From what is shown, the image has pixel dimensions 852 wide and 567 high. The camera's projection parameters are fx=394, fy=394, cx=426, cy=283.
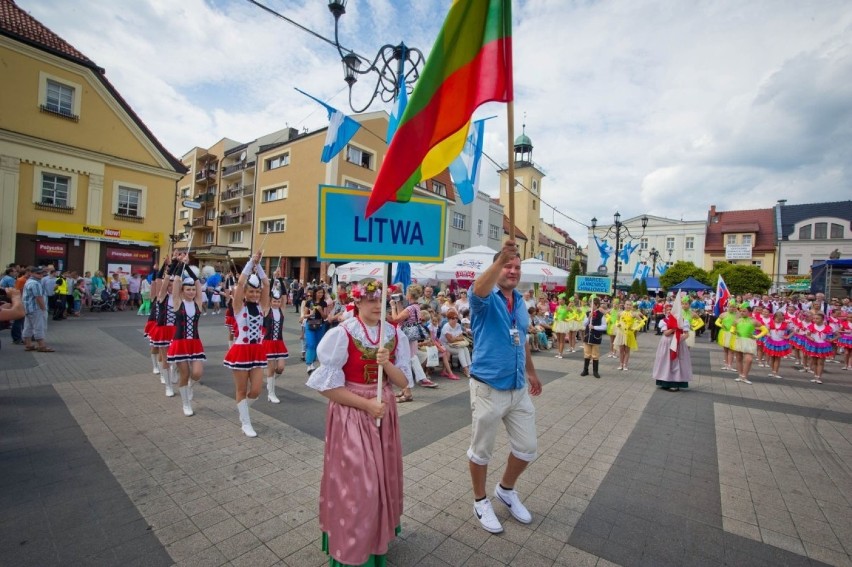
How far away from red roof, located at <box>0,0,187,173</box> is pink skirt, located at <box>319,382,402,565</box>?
26196 mm

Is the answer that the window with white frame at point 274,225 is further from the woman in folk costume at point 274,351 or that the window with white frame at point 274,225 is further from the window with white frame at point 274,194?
the woman in folk costume at point 274,351

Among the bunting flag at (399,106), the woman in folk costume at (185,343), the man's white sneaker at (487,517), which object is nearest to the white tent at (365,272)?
the bunting flag at (399,106)

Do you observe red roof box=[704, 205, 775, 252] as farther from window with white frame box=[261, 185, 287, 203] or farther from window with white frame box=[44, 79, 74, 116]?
window with white frame box=[44, 79, 74, 116]

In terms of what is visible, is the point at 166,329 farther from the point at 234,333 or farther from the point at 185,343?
the point at 234,333

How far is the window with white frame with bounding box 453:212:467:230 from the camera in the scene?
38106 mm

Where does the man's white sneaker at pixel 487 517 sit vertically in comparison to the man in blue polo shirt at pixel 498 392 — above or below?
below

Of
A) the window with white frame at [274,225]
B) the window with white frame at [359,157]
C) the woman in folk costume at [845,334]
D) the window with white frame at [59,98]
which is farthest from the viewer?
the window with white frame at [274,225]

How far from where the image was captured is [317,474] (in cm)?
411

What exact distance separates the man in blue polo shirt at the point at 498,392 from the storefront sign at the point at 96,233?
24503 mm

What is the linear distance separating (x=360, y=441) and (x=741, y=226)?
A: 60052 millimetres

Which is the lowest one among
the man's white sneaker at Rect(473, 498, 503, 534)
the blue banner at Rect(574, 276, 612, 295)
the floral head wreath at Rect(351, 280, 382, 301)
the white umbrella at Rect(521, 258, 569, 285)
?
the man's white sneaker at Rect(473, 498, 503, 534)

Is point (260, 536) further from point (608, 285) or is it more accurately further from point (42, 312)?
point (608, 285)

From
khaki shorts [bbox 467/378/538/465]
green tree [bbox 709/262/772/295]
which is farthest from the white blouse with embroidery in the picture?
green tree [bbox 709/262/772/295]

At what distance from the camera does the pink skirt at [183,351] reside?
19.0 feet
